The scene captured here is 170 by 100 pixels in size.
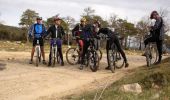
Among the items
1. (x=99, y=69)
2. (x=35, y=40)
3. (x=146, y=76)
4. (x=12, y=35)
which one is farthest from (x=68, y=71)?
(x=12, y=35)

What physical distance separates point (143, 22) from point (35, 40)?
4776cm

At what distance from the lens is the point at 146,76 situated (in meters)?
11.2

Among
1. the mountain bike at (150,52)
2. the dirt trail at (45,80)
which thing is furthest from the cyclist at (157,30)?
the dirt trail at (45,80)

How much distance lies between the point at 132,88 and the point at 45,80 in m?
3.65

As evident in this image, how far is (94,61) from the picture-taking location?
15844 millimetres

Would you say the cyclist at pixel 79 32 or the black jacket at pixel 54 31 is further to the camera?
the cyclist at pixel 79 32

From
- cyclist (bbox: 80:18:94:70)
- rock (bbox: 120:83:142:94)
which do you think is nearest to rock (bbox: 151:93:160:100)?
rock (bbox: 120:83:142:94)

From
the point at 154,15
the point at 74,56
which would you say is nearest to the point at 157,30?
the point at 154,15

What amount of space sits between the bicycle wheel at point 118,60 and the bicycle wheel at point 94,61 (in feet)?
2.29

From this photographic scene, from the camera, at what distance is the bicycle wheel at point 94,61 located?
1579 centimetres

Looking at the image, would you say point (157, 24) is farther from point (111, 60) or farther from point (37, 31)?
point (37, 31)

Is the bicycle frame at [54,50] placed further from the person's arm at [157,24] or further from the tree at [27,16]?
the tree at [27,16]

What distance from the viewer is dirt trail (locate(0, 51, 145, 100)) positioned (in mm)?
11355

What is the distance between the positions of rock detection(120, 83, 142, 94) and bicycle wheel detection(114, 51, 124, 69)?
550 cm
